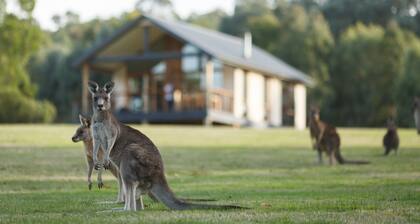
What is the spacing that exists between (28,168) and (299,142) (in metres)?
12.2

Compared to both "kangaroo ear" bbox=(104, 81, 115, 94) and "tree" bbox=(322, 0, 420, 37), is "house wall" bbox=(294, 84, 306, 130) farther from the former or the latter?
"kangaroo ear" bbox=(104, 81, 115, 94)

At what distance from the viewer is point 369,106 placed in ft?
199

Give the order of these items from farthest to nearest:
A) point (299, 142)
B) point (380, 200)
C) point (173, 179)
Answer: point (299, 142), point (173, 179), point (380, 200)

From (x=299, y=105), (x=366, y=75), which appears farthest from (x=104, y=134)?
(x=366, y=75)

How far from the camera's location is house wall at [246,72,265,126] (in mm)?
44188

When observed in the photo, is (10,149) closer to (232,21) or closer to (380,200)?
(380,200)

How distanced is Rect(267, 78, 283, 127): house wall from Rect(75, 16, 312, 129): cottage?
0.06 meters

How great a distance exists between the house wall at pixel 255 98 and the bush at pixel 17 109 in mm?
12928

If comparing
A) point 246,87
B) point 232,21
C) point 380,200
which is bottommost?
point 380,200

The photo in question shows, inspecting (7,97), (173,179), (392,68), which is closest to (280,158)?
(173,179)

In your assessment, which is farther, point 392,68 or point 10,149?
point 392,68

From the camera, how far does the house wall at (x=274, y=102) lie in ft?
155

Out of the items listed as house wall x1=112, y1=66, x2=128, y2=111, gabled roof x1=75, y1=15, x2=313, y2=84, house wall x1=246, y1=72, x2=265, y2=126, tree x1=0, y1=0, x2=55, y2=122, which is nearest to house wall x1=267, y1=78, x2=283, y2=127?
house wall x1=246, y1=72, x2=265, y2=126

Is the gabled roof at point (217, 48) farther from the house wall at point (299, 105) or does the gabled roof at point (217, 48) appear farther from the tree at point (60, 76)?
the tree at point (60, 76)
